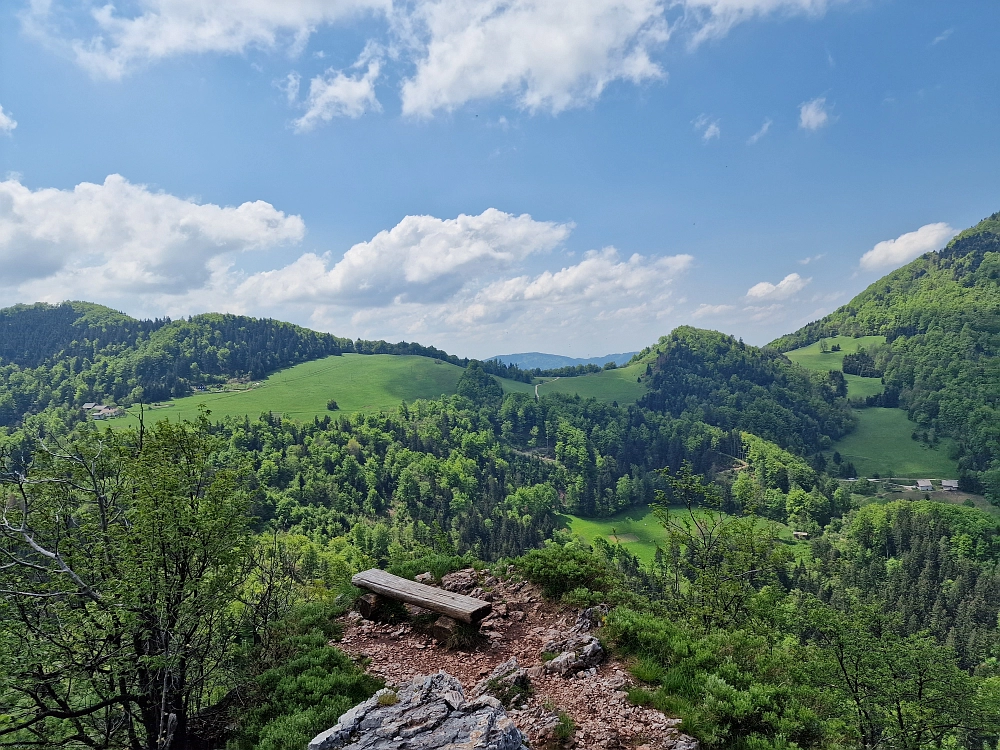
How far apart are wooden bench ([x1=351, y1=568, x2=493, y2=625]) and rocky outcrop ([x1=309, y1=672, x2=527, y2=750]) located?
137 inches

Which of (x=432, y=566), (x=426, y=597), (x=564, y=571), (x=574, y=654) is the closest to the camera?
(x=574, y=654)

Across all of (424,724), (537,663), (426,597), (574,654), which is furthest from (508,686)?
(426,597)

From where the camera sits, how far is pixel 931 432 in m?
198

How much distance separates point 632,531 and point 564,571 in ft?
457

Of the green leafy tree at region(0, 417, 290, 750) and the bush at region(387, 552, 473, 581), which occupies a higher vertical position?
the green leafy tree at region(0, 417, 290, 750)

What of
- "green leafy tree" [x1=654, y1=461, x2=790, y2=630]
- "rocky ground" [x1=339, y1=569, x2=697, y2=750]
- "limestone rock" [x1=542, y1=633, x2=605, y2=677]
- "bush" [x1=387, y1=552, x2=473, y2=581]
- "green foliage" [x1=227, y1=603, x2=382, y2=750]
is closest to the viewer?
"rocky ground" [x1=339, y1=569, x2=697, y2=750]

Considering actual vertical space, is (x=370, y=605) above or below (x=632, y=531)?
above

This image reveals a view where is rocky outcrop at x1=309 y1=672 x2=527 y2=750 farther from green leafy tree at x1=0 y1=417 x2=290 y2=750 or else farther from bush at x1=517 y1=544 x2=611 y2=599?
bush at x1=517 y1=544 x2=611 y2=599

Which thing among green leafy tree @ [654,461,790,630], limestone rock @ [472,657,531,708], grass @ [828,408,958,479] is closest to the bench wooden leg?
limestone rock @ [472,657,531,708]

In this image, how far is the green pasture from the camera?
420 feet

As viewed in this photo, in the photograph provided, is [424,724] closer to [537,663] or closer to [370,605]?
[537,663]

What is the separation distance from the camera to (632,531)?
5620 inches

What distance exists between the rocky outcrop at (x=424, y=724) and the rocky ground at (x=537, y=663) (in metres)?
1.49

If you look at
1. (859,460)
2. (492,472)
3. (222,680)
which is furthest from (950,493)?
(222,680)
